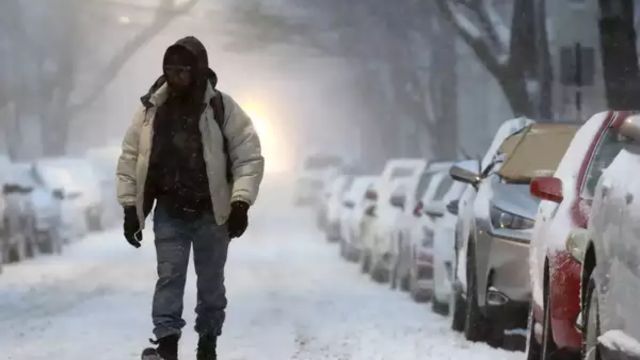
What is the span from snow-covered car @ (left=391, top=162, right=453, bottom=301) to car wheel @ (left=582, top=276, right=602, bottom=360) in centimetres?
994

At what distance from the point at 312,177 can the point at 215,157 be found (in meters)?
45.4

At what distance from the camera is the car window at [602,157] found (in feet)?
32.5

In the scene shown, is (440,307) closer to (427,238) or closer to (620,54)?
(427,238)

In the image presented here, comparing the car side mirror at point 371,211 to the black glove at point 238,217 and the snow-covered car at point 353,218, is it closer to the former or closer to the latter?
the snow-covered car at point 353,218

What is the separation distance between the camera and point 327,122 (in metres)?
115

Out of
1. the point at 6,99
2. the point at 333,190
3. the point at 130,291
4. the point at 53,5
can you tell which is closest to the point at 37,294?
the point at 130,291

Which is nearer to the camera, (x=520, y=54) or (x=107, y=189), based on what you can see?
(x=520, y=54)

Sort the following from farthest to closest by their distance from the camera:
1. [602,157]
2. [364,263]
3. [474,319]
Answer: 1. [364,263]
2. [474,319]
3. [602,157]

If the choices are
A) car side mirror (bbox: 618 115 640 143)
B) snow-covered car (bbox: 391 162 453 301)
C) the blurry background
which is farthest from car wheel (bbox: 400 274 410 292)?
car side mirror (bbox: 618 115 640 143)

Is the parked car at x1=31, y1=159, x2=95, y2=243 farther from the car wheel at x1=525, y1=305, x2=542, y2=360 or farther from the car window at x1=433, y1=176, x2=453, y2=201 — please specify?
the car wheel at x1=525, y1=305, x2=542, y2=360

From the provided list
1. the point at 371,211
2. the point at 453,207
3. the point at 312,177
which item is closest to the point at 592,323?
the point at 453,207

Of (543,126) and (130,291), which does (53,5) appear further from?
(543,126)

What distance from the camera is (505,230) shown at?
41.4 feet

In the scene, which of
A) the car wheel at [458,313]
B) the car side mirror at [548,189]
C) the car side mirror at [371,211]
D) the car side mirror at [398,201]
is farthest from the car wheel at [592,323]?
the car side mirror at [371,211]
